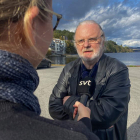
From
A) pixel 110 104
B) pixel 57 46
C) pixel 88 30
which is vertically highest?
pixel 88 30

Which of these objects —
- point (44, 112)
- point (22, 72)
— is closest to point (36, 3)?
point (22, 72)

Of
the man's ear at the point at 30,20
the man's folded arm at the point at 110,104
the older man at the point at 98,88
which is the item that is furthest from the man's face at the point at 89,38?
the man's ear at the point at 30,20

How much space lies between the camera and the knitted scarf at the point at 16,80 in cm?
72

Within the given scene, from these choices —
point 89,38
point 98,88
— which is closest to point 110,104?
point 98,88

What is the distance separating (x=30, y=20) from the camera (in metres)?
0.79

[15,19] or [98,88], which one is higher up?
[15,19]

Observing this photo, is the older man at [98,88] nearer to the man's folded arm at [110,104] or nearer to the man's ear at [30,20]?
the man's folded arm at [110,104]

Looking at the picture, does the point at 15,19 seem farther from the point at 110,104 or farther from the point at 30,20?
the point at 110,104

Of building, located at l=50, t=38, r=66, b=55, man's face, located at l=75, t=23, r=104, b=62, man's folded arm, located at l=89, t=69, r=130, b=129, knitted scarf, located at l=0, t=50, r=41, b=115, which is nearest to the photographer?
knitted scarf, located at l=0, t=50, r=41, b=115

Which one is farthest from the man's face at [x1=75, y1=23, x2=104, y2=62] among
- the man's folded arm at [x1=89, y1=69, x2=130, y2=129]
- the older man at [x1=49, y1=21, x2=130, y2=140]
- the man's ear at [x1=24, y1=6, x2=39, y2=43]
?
the man's ear at [x1=24, y1=6, x2=39, y2=43]

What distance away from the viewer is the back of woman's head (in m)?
0.72

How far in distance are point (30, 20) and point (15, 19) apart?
71 mm

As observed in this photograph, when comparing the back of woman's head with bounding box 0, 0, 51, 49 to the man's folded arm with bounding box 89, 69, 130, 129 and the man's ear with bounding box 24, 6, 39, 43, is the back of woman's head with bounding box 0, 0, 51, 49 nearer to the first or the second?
the man's ear with bounding box 24, 6, 39, 43

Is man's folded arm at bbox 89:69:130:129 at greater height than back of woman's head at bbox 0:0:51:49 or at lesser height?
lesser
